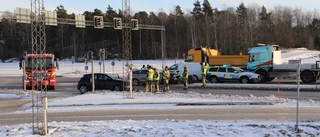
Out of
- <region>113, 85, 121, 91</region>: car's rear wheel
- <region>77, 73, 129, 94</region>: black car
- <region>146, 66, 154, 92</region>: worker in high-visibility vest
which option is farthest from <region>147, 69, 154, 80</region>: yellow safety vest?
<region>113, 85, 121, 91</region>: car's rear wheel

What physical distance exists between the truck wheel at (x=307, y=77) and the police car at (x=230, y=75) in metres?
3.56

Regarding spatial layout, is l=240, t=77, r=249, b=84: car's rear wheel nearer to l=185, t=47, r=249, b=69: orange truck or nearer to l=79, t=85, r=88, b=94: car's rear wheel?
l=185, t=47, r=249, b=69: orange truck

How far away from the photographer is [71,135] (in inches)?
355

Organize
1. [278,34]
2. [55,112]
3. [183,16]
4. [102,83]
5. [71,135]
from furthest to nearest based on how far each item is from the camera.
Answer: [183,16]
[278,34]
[102,83]
[55,112]
[71,135]

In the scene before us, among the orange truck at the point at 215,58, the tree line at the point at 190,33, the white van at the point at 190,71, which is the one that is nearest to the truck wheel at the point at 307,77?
the orange truck at the point at 215,58

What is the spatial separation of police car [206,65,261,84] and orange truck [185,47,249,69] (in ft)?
24.0

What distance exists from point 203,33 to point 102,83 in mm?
74019

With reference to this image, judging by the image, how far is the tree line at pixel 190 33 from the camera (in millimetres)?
91312

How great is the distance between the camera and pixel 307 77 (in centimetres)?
2928

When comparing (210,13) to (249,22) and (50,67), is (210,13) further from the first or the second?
(50,67)

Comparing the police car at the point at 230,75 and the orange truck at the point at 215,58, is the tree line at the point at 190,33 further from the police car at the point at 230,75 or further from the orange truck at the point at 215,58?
the police car at the point at 230,75

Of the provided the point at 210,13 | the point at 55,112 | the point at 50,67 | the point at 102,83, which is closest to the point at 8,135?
the point at 55,112

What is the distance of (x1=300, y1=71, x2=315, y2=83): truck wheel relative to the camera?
29062 millimetres

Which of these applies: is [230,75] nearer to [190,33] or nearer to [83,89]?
[83,89]
